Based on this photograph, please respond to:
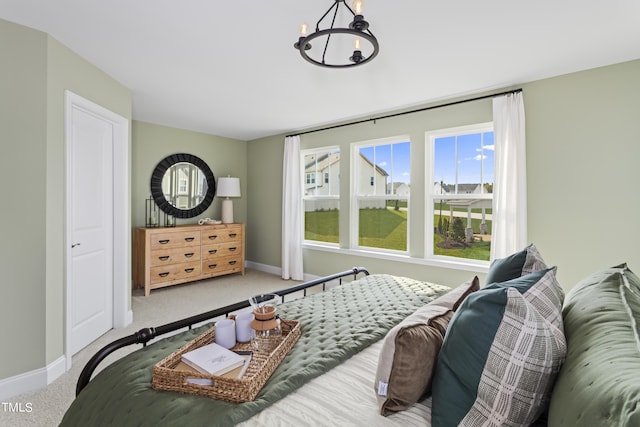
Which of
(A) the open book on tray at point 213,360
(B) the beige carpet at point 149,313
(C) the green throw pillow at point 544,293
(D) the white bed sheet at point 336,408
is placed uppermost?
(C) the green throw pillow at point 544,293

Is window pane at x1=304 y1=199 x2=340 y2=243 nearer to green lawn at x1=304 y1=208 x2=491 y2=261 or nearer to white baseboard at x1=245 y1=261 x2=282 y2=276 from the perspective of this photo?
green lawn at x1=304 y1=208 x2=491 y2=261

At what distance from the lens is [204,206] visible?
18.4 ft

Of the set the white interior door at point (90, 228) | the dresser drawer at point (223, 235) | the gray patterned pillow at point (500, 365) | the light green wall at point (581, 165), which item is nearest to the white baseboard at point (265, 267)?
the dresser drawer at point (223, 235)

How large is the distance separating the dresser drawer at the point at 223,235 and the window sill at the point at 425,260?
4.91 ft


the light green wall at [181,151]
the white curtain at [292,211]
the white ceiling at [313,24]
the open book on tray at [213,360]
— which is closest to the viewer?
the open book on tray at [213,360]

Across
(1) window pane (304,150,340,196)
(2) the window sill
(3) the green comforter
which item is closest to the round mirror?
(1) window pane (304,150,340,196)

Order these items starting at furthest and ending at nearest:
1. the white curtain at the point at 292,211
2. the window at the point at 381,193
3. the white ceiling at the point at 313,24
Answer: the white curtain at the point at 292,211 → the window at the point at 381,193 → the white ceiling at the point at 313,24

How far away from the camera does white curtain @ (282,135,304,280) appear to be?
5.20m

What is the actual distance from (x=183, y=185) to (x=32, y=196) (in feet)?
10.3

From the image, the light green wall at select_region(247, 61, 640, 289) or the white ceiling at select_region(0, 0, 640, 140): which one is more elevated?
the white ceiling at select_region(0, 0, 640, 140)

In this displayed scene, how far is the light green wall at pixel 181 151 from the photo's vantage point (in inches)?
189

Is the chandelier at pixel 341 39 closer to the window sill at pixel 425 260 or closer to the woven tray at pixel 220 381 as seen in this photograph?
the woven tray at pixel 220 381

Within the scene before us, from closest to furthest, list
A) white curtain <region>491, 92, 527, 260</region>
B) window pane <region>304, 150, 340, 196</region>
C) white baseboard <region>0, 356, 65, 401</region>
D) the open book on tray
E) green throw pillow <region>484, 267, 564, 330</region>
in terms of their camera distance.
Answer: green throw pillow <region>484, 267, 564, 330</region> < the open book on tray < white baseboard <region>0, 356, 65, 401</region> < white curtain <region>491, 92, 527, 260</region> < window pane <region>304, 150, 340, 196</region>

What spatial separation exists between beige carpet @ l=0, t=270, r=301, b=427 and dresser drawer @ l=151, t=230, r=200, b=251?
2.16 feet
